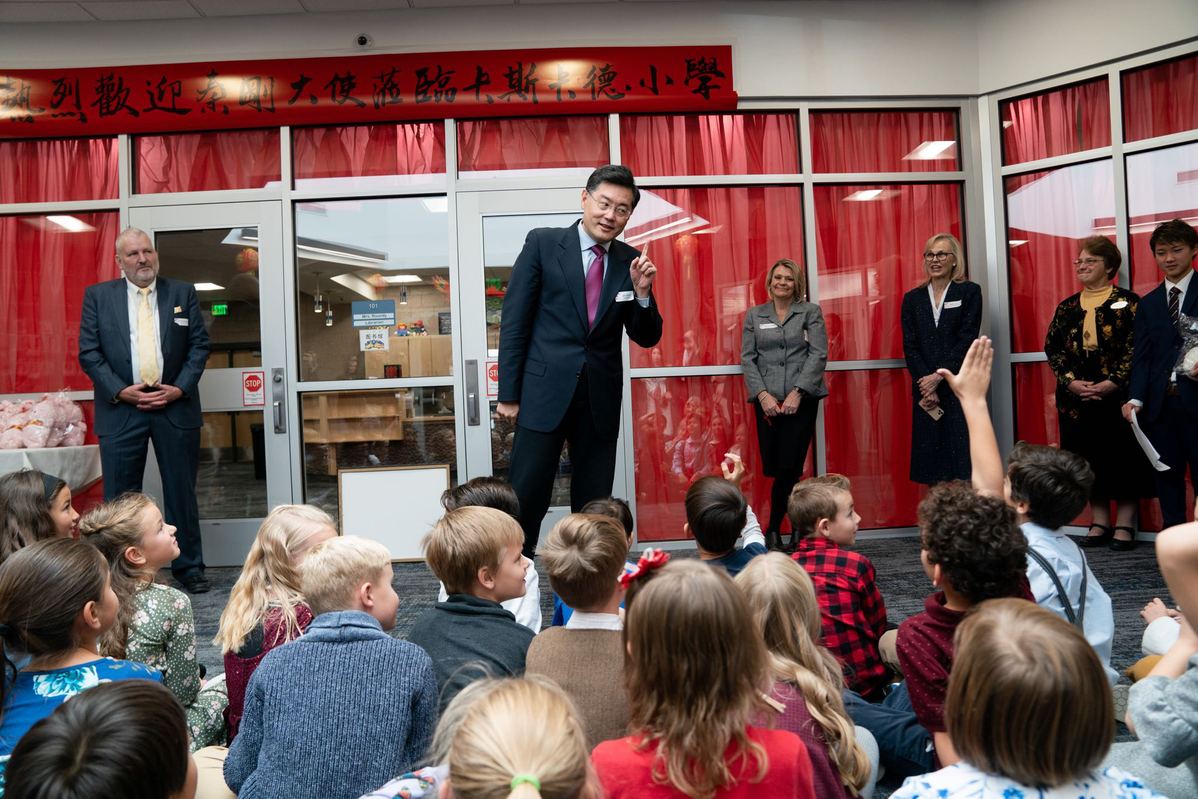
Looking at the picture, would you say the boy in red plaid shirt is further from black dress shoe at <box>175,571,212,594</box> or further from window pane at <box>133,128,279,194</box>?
window pane at <box>133,128,279,194</box>

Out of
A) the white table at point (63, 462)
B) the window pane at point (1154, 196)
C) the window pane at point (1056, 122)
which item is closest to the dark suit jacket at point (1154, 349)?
the window pane at point (1154, 196)

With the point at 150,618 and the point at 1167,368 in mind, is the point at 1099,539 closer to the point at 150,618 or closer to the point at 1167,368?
the point at 1167,368

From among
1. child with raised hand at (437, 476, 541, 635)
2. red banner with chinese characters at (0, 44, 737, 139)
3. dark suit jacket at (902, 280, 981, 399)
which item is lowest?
child with raised hand at (437, 476, 541, 635)

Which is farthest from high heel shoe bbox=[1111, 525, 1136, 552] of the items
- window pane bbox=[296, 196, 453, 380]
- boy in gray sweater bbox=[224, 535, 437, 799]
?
boy in gray sweater bbox=[224, 535, 437, 799]

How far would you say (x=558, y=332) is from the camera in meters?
3.27

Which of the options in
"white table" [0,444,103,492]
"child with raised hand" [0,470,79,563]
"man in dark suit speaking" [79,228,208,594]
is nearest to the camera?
→ "child with raised hand" [0,470,79,563]

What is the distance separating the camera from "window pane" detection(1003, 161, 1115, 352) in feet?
16.3

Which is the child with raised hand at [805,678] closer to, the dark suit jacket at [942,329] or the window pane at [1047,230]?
the dark suit jacket at [942,329]

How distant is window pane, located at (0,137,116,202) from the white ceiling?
25.1 inches

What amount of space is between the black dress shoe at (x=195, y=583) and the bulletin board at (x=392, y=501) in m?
0.83

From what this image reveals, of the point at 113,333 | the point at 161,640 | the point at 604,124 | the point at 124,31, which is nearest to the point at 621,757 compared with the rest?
the point at 161,640

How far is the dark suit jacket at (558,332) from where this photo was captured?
3236 mm

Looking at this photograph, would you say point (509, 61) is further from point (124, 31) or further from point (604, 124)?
point (124, 31)

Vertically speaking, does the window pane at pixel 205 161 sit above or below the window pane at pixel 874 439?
above
